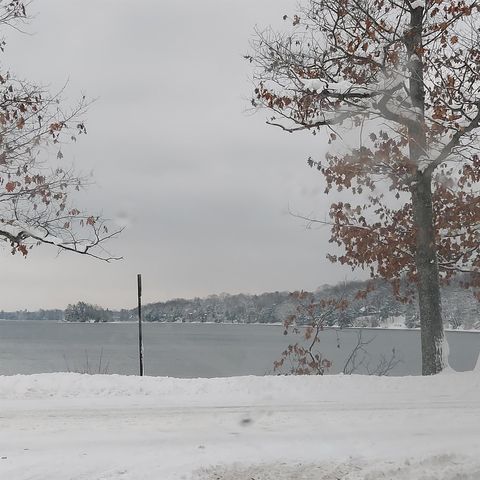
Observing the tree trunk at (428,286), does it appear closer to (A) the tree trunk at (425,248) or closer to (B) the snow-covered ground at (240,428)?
(A) the tree trunk at (425,248)

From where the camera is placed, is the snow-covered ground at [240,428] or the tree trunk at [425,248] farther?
the tree trunk at [425,248]

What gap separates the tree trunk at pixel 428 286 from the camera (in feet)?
49.2

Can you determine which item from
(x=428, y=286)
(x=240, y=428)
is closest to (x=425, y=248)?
(x=428, y=286)

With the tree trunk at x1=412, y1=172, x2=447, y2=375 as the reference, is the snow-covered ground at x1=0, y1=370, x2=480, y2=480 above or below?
below

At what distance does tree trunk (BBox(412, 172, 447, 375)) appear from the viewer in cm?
1500

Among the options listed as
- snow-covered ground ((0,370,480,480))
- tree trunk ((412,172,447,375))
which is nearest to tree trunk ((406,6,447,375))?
tree trunk ((412,172,447,375))

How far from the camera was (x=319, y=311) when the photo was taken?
17.6m

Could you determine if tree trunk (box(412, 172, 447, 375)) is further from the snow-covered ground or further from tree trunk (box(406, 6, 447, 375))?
the snow-covered ground

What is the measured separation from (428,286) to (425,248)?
918 mm

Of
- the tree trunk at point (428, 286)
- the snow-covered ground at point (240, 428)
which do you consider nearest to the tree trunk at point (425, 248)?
the tree trunk at point (428, 286)

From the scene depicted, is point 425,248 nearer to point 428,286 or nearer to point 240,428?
point 428,286

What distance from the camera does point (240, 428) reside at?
346 inches

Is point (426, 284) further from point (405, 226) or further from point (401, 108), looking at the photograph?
point (401, 108)

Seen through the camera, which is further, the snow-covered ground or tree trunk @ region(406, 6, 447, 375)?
tree trunk @ region(406, 6, 447, 375)
